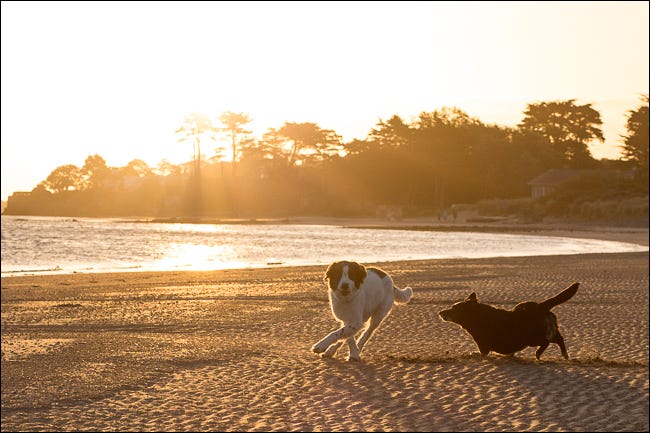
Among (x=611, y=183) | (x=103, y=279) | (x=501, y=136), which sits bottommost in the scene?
(x=103, y=279)

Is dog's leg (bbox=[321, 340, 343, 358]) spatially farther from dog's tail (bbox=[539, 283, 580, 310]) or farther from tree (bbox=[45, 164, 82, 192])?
tree (bbox=[45, 164, 82, 192])

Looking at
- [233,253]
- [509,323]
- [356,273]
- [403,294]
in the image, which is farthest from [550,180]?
[509,323]

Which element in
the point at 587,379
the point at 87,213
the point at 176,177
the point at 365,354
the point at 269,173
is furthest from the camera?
the point at 87,213

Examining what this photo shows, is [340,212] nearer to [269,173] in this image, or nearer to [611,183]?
[269,173]

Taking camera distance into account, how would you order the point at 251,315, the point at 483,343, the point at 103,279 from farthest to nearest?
the point at 103,279, the point at 251,315, the point at 483,343

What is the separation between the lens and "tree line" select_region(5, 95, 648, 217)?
98062 mm

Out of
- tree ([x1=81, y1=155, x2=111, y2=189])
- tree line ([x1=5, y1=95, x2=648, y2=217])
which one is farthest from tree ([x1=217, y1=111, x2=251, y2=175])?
tree ([x1=81, y1=155, x2=111, y2=189])

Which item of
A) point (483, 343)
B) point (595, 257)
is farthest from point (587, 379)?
point (595, 257)

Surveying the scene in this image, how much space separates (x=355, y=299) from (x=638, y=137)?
279 ft

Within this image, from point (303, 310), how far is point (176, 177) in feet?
468

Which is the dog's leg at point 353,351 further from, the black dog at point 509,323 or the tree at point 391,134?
the tree at point 391,134

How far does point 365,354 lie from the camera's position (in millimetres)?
10883

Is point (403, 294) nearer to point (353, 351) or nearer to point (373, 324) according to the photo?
point (373, 324)

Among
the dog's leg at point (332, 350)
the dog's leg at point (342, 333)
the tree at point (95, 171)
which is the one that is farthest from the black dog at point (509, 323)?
the tree at point (95, 171)
